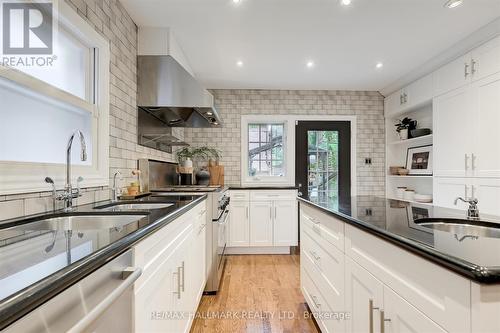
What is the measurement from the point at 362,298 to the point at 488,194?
2.32m

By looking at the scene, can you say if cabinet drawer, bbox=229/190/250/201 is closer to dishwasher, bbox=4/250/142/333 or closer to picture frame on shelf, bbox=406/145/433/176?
picture frame on shelf, bbox=406/145/433/176

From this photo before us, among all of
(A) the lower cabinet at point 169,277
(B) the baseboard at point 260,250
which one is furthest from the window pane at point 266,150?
(A) the lower cabinet at point 169,277

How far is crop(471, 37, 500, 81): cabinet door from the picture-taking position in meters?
2.64

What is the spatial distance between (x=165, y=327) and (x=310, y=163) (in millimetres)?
3736

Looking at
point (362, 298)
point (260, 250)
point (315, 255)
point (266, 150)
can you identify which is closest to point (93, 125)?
point (315, 255)

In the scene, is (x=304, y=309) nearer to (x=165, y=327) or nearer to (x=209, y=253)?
(x=209, y=253)

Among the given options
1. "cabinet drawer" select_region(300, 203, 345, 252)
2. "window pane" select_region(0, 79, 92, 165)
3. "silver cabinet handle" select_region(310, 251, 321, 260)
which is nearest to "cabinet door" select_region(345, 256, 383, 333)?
"cabinet drawer" select_region(300, 203, 345, 252)

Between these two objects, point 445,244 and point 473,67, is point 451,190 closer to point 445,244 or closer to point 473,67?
point 473,67

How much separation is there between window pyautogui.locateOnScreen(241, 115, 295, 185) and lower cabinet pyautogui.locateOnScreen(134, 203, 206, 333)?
2467 millimetres

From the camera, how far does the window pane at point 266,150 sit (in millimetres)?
4711

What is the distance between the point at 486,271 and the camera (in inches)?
24.2

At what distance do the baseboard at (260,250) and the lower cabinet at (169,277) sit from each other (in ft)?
6.23

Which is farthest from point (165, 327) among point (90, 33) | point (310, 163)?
point (310, 163)

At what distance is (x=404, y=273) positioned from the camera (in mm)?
934
